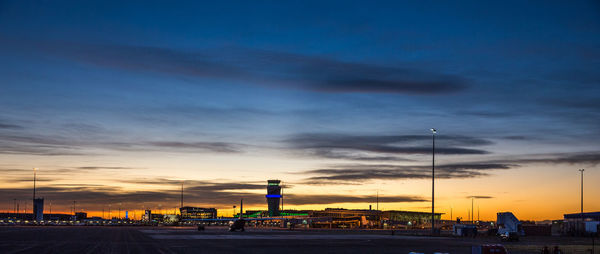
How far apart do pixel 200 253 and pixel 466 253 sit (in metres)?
23.3

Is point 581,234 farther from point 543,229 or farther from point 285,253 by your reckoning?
point 285,253

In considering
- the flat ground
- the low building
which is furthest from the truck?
the flat ground

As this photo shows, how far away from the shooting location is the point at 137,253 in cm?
4491

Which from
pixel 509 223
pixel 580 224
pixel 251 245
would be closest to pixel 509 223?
pixel 509 223

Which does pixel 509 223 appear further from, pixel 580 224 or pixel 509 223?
pixel 580 224

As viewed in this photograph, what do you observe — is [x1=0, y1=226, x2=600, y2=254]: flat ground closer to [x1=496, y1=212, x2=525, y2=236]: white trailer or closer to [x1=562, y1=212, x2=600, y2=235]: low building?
[x1=496, y1=212, x2=525, y2=236]: white trailer

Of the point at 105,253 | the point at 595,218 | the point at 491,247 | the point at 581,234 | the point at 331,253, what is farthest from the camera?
the point at 595,218

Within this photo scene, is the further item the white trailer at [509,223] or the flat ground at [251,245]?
the white trailer at [509,223]

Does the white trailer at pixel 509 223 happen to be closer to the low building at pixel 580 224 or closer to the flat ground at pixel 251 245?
the low building at pixel 580 224

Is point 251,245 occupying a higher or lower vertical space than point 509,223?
higher

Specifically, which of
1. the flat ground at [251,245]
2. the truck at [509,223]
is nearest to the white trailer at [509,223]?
the truck at [509,223]

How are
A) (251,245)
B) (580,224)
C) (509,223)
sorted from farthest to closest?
(580,224)
(509,223)
(251,245)

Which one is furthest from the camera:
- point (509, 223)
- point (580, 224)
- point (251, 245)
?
point (580, 224)

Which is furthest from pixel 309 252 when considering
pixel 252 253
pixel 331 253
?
pixel 252 253
